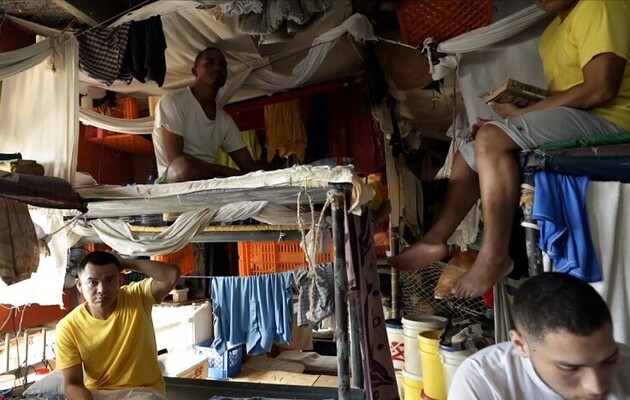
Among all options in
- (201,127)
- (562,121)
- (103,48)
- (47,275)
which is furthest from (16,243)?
(562,121)

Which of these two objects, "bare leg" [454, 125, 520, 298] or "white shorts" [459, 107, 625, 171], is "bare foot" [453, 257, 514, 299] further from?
"white shorts" [459, 107, 625, 171]

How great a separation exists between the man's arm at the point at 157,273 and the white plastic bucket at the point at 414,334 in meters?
1.88

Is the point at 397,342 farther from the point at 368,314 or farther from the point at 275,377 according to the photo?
the point at 275,377

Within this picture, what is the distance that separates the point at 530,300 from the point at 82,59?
3317 millimetres

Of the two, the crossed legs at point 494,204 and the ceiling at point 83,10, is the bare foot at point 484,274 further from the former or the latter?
the ceiling at point 83,10

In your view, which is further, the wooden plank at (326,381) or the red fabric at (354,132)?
the wooden plank at (326,381)

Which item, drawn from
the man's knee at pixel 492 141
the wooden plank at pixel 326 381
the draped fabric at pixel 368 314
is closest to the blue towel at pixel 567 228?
the man's knee at pixel 492 141

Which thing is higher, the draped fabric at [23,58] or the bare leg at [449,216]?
the draped fabric at [23,58]

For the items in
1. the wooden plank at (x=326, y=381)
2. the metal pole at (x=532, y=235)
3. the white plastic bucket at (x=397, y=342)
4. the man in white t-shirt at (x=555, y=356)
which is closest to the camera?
the man in white t-shirt at (x=555, y=356)

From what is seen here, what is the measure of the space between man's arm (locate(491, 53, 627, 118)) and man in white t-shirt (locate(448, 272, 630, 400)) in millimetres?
923

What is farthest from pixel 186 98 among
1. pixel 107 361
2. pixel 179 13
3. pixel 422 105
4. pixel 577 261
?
pixel 577 261

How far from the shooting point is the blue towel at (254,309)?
4262 millimetres

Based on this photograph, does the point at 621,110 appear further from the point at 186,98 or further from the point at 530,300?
the point at 186,98

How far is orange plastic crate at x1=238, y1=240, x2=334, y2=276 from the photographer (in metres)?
→ 4.77
